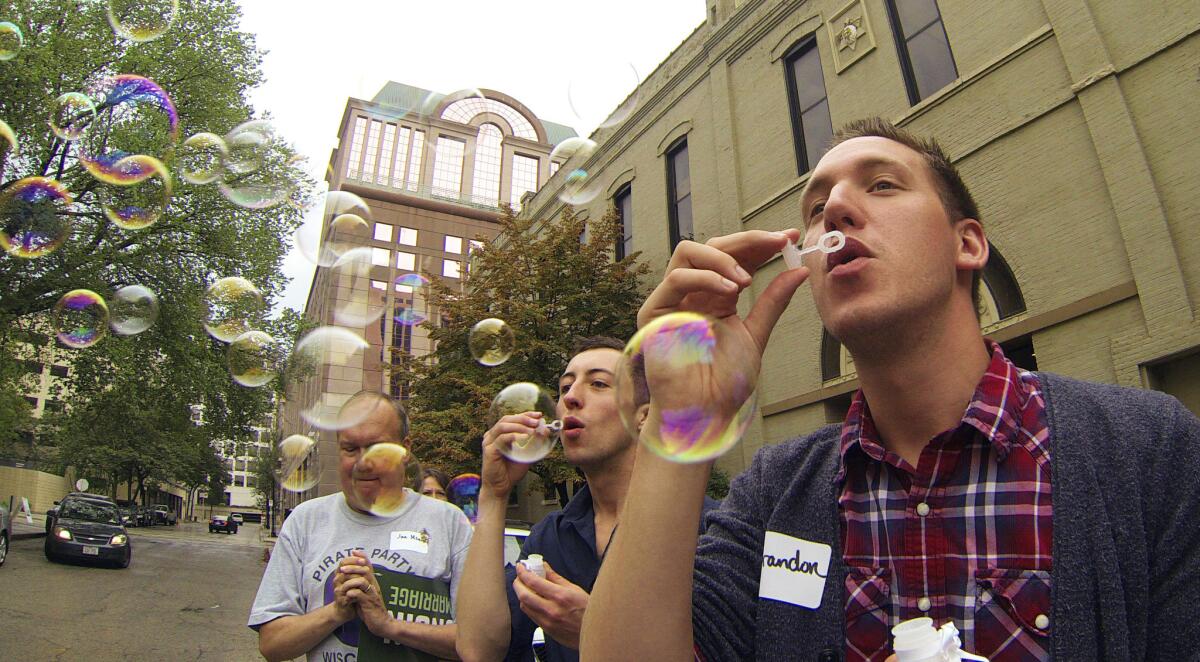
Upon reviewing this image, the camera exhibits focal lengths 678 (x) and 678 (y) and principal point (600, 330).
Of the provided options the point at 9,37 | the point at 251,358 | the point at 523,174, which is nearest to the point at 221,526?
the point at 523,174

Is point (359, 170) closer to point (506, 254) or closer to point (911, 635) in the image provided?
point (506, 254)

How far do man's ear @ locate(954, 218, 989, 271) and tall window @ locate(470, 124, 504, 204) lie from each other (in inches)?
1612

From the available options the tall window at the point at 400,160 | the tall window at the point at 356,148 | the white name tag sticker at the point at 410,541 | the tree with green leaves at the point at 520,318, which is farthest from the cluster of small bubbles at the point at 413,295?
the tall window at the point at 356,148

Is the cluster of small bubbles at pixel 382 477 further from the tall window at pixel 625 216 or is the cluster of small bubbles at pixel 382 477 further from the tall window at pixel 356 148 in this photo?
the tall window at pixel 356 148

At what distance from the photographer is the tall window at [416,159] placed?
40.0 metres

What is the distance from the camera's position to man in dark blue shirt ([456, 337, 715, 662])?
8.12 ft

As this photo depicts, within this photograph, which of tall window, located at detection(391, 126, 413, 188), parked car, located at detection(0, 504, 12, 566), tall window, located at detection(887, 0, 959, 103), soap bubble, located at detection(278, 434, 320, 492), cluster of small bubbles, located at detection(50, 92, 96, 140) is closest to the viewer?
soap bubble, located at detection(278, 434, 320, 492)

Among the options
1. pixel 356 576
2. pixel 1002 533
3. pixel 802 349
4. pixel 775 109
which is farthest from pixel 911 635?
pixel 775 109

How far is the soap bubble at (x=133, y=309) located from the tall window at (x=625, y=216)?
1099 cm

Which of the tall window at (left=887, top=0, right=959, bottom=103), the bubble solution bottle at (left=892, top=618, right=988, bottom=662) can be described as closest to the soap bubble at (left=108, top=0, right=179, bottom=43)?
the tall window at (left=887, top=0, right=959, bottom=103)

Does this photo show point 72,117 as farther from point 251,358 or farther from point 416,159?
point 416,159

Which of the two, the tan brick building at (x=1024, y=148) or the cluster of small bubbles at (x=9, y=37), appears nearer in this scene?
the tan brick building at (x=1024, y=148)

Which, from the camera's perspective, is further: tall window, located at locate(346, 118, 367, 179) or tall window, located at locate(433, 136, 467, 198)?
tall window, located at locate(433, 136, 467, 198)

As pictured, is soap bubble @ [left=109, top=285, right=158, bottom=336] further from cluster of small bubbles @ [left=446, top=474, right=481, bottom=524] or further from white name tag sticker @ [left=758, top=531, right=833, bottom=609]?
white name tag sticker @ [left=758, top=531, right=833, bottom=609]
